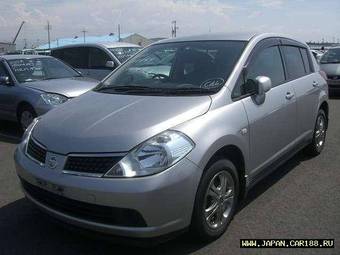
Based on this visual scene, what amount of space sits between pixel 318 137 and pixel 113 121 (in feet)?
12.1

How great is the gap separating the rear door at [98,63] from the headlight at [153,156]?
26.9 feet

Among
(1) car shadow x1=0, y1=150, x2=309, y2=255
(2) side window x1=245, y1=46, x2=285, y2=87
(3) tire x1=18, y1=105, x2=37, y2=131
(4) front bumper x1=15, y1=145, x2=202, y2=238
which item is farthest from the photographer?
(3) tire x1=18, y1=105, x2=37, y2=131

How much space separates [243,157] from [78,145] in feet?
4.93

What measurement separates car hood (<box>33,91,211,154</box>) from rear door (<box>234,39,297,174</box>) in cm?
62

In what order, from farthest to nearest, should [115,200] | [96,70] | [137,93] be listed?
[96,70], [137,93], [115,200]

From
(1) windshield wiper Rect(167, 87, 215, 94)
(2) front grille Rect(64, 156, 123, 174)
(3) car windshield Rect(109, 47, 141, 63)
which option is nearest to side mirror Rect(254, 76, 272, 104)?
(1) windshield wiper Rect(167, 87, 215, 94)


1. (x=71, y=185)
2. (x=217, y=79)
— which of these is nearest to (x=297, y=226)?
(x=217, y=79)

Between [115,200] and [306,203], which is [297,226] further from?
[115,200]

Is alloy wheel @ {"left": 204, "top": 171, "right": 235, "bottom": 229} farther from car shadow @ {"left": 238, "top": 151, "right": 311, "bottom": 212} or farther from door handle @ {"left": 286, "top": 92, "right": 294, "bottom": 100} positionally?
door handle @ {"left": 286, "top": 92, "right": 294, "bottom": 100}

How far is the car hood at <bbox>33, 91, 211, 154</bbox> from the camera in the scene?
329 cm

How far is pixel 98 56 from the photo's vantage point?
11.5 meters

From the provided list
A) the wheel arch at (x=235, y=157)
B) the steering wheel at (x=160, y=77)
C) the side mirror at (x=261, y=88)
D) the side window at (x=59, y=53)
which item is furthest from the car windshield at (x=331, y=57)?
the wheel arch at (x=235, y=157)

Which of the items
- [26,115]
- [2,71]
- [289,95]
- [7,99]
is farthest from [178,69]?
[2,71]

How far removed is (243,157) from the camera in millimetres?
3963
